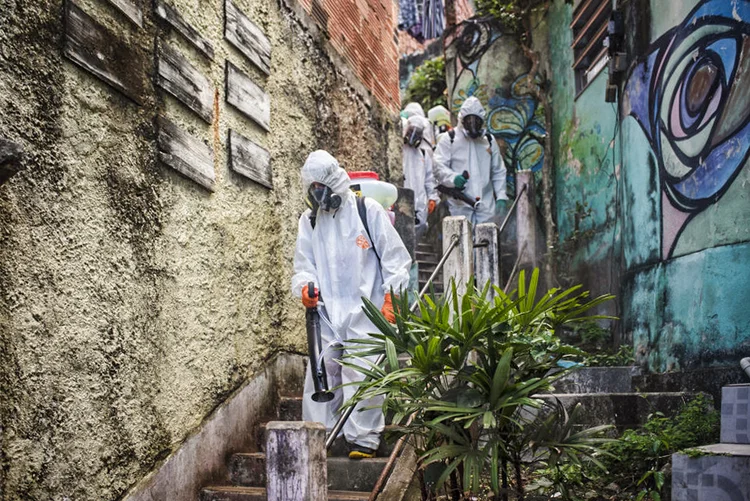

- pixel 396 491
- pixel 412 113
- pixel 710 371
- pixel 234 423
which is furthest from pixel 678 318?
pixel 412 113

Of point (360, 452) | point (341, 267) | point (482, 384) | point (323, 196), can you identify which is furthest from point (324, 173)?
point (482, 384)

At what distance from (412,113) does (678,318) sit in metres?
6.72

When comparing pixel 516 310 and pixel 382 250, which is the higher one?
pixel 382 250

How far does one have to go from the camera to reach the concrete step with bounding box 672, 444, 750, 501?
389 centimetres

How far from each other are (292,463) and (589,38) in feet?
26.0

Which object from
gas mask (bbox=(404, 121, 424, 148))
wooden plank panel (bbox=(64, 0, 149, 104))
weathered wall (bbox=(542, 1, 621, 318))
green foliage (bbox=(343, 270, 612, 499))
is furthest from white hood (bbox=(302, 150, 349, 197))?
gas mask (bbox=(404, 121, 424, 148))

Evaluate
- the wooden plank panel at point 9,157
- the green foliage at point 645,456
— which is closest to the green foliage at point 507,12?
the green foliage at point 645,456

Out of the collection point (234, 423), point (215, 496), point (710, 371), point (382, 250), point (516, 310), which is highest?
point (382, 250)

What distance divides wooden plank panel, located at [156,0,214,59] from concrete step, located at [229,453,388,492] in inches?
106

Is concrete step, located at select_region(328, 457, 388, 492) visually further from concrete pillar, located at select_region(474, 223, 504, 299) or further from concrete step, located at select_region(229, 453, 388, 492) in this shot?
concrete pillar, located at select_region(474, 223, 504, 299)

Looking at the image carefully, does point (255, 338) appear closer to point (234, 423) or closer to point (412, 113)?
point (234, 423)

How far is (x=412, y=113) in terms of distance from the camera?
12133 mm

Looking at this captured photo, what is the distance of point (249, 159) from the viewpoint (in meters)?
5.98

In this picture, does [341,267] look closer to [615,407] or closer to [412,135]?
[615,407]
